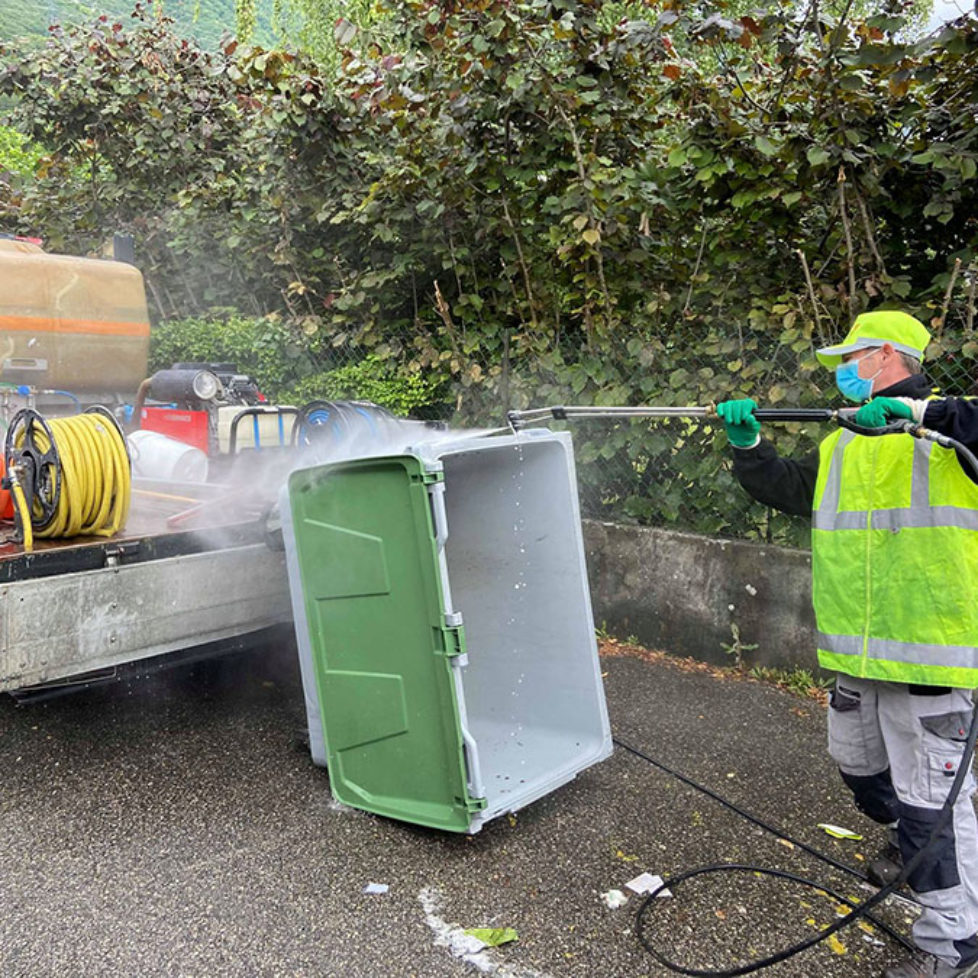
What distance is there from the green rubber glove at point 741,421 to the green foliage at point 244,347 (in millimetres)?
4388

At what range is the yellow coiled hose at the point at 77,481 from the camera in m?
2.91

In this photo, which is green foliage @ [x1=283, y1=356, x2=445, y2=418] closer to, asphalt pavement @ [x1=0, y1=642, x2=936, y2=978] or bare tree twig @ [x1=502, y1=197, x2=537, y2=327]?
bare tree twig @ [x1=502, y1=197, x2=537, y2=327]

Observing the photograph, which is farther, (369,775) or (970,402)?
(369,775)

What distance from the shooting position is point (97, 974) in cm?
210

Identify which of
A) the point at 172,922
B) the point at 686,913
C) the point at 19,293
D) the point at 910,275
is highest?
the point at 19,293

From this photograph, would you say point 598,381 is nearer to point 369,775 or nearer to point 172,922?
point 369,775

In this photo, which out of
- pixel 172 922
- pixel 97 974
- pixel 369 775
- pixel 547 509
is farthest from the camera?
pixel 547 509

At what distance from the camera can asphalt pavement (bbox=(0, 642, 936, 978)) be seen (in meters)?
2.21

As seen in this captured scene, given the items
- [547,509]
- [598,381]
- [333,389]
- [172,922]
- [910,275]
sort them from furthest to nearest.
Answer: [333,389] → [598,381] → [910,275] → [547,509] → [172,922]

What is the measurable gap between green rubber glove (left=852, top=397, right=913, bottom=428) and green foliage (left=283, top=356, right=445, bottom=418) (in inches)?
145

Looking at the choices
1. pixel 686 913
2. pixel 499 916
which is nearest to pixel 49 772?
pixel 499 916

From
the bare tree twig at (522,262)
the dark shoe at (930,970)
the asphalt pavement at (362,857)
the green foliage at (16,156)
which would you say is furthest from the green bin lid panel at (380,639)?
the green foliage at (16,156)

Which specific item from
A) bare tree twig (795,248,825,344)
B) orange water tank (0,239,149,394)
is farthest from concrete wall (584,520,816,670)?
orange water tank (0,239,149,394)

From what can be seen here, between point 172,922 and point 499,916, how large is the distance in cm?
91
